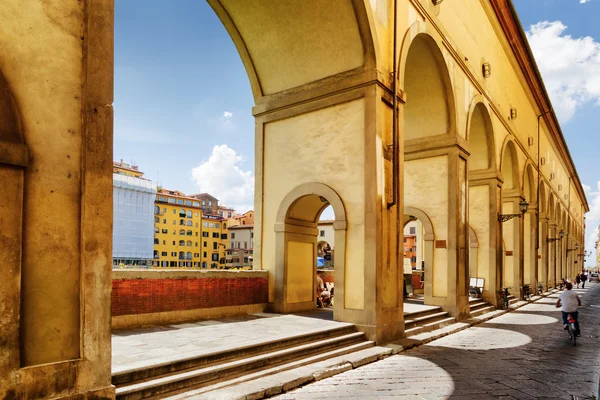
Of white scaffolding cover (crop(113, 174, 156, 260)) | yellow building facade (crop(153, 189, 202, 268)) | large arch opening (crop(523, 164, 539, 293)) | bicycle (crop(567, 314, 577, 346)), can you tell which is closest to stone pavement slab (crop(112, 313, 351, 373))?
bicycle (crop(567, 314, 577, 346))

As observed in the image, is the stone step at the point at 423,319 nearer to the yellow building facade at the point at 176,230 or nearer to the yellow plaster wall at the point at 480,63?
the yellow plaster wall at the point at 480,63

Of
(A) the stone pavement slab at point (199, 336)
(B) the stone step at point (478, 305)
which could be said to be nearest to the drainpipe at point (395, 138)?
(A) the stone pavement slab at point (199, 336)

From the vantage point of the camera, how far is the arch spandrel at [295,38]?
9344mm

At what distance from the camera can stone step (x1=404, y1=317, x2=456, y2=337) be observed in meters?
10.1

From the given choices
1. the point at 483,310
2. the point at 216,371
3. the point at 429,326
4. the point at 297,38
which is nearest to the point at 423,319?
the point at 429,326

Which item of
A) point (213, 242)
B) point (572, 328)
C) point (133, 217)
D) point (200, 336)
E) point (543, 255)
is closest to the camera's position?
point (200, 336)

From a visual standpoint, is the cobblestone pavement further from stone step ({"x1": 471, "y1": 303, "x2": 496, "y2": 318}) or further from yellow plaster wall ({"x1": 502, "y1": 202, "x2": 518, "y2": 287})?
yellow plaster wall ({"x1": 502, "y1": 202, "x2": 518, "y2": 287})

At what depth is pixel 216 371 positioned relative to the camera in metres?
5.67

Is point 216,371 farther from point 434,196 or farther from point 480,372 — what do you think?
point 434,196

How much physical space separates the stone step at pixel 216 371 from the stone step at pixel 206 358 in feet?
0.14

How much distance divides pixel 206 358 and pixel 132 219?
239 ft

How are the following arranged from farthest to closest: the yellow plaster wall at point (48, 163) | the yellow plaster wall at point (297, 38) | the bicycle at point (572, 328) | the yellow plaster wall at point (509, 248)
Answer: the yellow plaster wall at point (509, 248) < the bicycle at point (572, 328) < the yellow plaster wall at point (297, 38) < the yellow plaster wall at point (48, 163)

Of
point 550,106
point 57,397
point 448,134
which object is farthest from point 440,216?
point 550,106

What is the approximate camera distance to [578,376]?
23.4 feet
